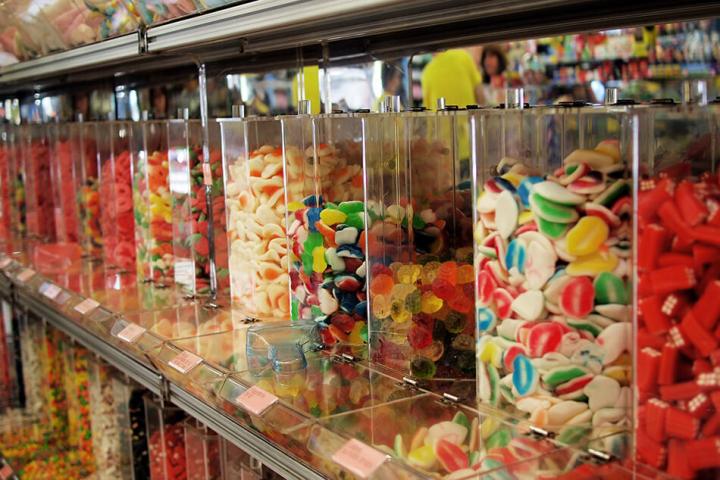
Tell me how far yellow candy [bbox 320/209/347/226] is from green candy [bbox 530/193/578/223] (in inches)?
19.3

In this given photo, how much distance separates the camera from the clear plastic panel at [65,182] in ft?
9.25

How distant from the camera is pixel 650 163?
967mm

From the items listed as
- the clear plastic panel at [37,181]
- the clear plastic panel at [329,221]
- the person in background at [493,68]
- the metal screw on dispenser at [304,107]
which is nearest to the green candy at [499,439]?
the clear plastic panel at [329,221]

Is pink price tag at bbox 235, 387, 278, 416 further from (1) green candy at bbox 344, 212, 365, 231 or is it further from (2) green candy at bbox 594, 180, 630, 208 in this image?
(2) green candy at bbox 594, 180, 630, 208

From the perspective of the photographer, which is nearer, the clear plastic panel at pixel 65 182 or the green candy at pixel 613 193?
the green candy at pixel 613 193

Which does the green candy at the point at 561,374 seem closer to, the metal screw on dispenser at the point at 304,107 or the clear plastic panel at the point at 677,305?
the clear plastic panel at the point at 677,305

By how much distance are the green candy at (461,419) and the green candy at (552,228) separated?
0.83 feet

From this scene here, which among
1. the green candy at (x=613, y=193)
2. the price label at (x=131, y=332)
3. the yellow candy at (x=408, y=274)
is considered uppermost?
the green candy at (x=613, y=193)

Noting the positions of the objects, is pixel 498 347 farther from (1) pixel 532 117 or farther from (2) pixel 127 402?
(2) pixel 127 402

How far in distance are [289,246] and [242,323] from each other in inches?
9.1

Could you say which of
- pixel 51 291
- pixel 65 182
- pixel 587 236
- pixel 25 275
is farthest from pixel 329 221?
pixel 65 182

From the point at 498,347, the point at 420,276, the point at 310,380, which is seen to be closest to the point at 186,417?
the point at 310,380

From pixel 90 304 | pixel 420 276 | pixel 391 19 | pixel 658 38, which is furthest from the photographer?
pixel 658 38

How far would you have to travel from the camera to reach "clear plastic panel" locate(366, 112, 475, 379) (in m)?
1.30
